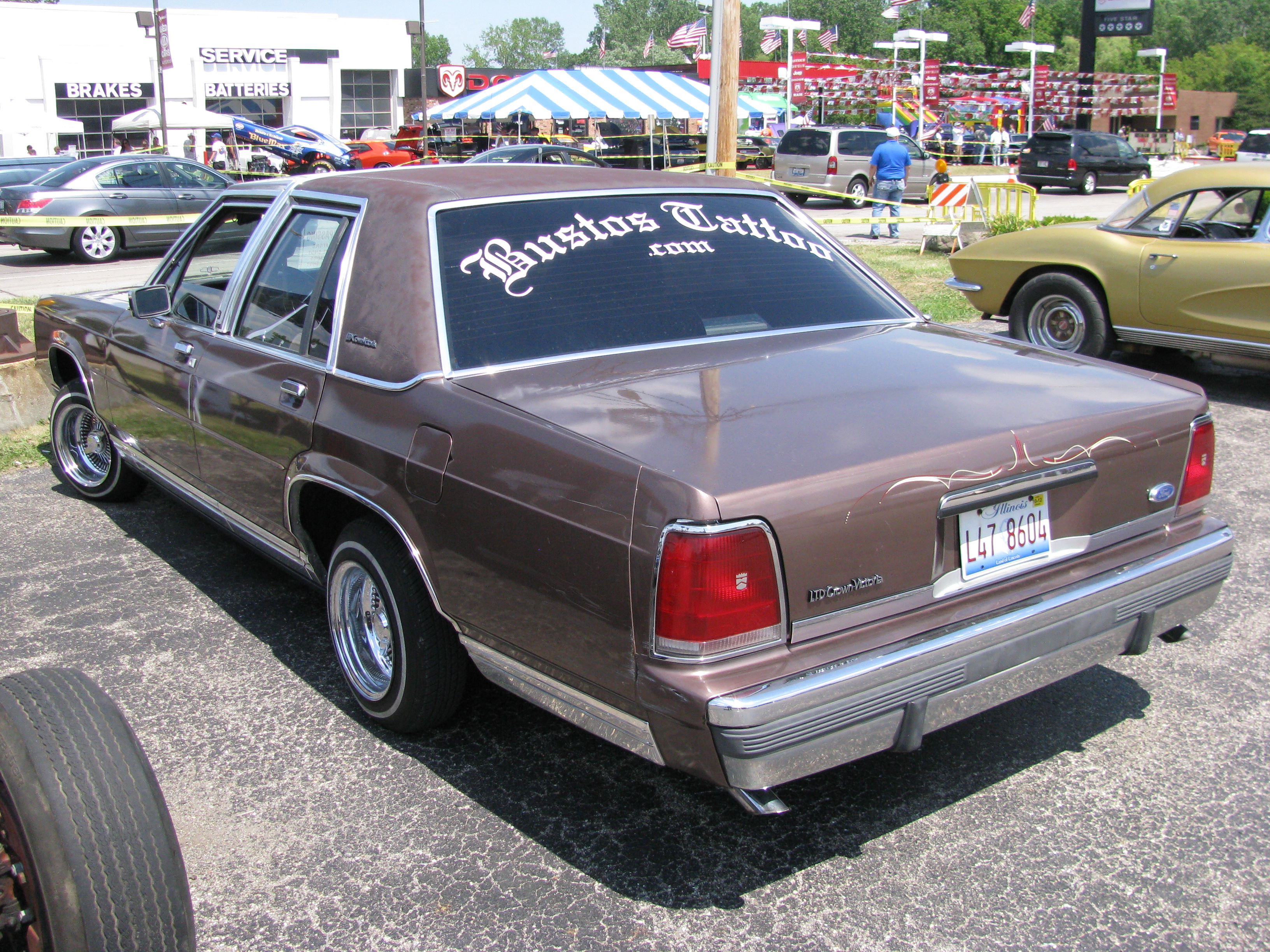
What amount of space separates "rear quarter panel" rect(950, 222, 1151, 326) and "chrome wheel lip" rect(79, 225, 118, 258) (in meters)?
12.4

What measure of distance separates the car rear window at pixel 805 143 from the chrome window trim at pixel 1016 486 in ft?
72.0

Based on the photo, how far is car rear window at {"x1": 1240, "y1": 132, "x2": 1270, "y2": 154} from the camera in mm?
37094

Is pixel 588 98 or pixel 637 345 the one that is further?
pixel 588 98

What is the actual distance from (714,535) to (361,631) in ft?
5.32

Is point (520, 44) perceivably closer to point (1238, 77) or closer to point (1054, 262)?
point (1238, 77)

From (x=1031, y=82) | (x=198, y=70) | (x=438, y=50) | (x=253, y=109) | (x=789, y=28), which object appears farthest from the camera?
(x=438, y=50)

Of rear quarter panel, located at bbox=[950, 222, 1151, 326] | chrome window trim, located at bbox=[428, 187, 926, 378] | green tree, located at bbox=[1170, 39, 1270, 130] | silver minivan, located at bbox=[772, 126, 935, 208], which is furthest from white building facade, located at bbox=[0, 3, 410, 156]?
green tree, located at bbox=[1170, 39, 1270, 130]

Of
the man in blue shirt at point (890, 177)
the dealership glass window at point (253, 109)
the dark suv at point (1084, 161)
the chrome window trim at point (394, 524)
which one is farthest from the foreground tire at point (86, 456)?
the dealership glass window at point (253, 109)

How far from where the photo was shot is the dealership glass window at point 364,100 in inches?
1983

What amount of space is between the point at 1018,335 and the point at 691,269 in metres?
5.55

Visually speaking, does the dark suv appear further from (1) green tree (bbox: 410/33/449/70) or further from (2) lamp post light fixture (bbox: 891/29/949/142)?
(1) green tree (bbox: 410/33/449/70)

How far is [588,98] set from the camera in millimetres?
31516

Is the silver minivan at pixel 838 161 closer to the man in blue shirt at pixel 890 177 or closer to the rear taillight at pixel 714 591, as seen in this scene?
the man in blue shirt at pixel 890 177

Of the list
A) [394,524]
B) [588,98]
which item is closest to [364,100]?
[588,98]
